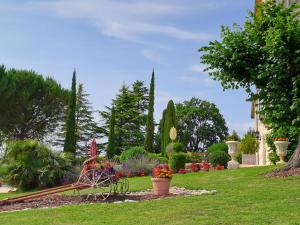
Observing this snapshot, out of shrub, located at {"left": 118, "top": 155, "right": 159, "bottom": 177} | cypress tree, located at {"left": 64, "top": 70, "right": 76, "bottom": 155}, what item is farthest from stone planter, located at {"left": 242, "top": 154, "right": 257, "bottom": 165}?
cypress tree, located at {"left": 64, "top": 70, "right": 76, "bottom": 155}

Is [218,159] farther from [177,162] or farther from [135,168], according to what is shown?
[135,168]

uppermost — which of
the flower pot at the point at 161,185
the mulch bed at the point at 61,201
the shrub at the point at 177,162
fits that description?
the shrub at the point at 177,162

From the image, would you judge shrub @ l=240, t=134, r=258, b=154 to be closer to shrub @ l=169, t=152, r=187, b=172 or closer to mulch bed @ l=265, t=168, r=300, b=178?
shrub @ l=169, t=152, r=187, b=172

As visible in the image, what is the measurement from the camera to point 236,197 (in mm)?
9141

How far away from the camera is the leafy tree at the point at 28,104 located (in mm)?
37875

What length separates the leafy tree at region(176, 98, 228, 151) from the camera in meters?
63.0

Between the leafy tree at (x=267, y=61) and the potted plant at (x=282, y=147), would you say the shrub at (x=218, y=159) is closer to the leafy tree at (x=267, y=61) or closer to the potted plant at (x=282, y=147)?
the potted plant at (x=282, y=147)

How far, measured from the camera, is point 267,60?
1348cm

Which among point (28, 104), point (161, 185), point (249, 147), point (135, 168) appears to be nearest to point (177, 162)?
point (135, 168)

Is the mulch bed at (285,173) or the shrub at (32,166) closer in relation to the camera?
the mulch bed at (285,173)

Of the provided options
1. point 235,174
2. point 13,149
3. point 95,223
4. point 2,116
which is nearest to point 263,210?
point 95,223

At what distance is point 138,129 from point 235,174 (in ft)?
102

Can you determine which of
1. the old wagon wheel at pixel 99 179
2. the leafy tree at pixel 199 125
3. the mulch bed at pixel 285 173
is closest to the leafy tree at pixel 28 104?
the leafy tree at pixel 199 125

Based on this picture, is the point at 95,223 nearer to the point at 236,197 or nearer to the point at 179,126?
the point at 236,197
